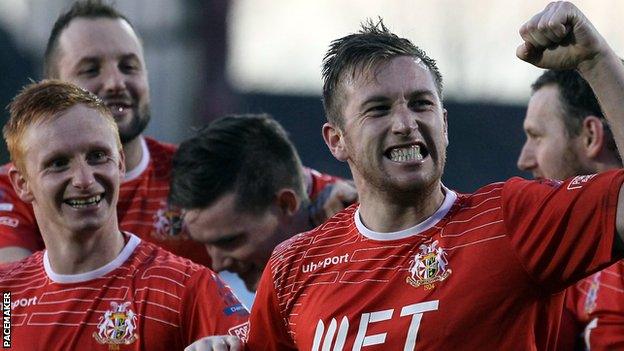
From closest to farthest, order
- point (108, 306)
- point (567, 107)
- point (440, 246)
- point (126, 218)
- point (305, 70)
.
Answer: point (440, 246) < point (108, 306) < point (567, 107) < point (126, 218) < point (305, 70)

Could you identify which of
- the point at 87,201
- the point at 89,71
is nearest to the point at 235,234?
the point at 89,71

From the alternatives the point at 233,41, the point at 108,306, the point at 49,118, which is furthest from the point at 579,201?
the point at 233,41

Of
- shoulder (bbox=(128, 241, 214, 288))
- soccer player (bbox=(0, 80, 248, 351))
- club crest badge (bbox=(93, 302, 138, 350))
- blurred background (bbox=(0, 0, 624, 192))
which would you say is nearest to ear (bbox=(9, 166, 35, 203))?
soccer player (bbox=(0, 80, 248, 351))

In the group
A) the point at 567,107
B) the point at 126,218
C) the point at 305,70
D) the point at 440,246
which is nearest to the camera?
the point at 440,246

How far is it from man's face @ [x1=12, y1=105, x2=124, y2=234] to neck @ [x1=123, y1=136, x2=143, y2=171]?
3.62 ft

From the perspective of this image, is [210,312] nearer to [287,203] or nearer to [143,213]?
[287,203]

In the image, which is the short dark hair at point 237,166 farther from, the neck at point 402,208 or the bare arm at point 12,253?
the neck at point 402,208

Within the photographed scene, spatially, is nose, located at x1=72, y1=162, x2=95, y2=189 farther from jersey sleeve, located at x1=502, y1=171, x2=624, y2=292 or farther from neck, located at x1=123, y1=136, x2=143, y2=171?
jersey sleeve, located at x1=502, y1=171, x2=624, y2=292

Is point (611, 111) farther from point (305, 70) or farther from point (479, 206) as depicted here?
point (305, 70)

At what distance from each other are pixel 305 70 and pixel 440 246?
654 centimetres

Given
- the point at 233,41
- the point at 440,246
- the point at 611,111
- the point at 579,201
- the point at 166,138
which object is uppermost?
the point at 611,111

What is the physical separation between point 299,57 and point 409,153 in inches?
258

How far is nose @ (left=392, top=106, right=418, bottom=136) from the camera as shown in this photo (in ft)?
11.5

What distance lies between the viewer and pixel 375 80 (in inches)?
143
